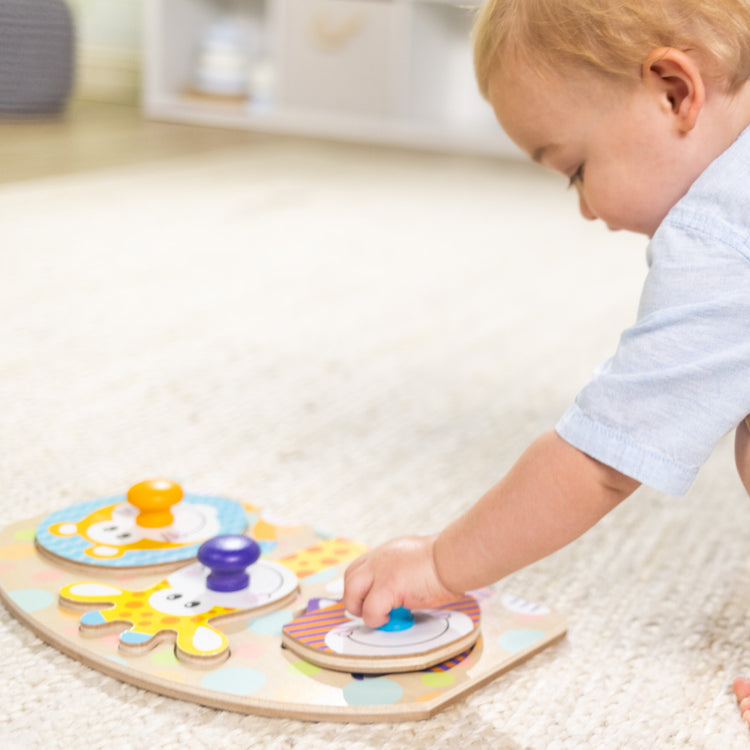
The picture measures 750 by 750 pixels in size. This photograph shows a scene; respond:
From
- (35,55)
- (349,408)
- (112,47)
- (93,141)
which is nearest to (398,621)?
(349,408)

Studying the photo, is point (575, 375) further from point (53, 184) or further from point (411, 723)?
point (53, 184)

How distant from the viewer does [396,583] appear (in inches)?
23.1

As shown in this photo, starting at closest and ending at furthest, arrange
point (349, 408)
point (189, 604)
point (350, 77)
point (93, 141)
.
Answer: 1. point (189, 604)
2. point (349, 408)
3. point (93, 141)
4. point (350, 77)

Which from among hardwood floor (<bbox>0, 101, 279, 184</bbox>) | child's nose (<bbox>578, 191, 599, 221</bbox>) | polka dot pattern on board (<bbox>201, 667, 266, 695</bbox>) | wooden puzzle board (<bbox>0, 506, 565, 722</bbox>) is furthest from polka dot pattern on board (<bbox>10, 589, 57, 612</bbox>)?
hardwood floor (<bbox>0, 101, 279, 184</bbox>)

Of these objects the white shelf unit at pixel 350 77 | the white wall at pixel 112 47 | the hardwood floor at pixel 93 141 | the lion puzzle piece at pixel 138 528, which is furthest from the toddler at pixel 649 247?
the white wall at pixel 112 47

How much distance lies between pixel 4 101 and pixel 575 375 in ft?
6.94

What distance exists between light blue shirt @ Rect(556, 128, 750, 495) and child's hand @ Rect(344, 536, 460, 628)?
0.12m

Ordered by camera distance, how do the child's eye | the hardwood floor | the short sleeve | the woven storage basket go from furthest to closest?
the woven storage basket → the hardwood floor → the child's eye → the short sleeve

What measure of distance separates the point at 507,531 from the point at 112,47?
3.15m

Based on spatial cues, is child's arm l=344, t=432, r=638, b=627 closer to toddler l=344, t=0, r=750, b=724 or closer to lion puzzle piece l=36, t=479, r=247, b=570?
toddler l=344, t=0, r=750, b=724

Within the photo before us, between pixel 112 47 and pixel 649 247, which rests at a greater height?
pixel 649 247

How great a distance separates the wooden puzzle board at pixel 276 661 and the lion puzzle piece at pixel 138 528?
11mm

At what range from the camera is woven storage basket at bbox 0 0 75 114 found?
271 centimetres

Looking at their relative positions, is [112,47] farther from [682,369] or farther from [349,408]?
[682,369]
